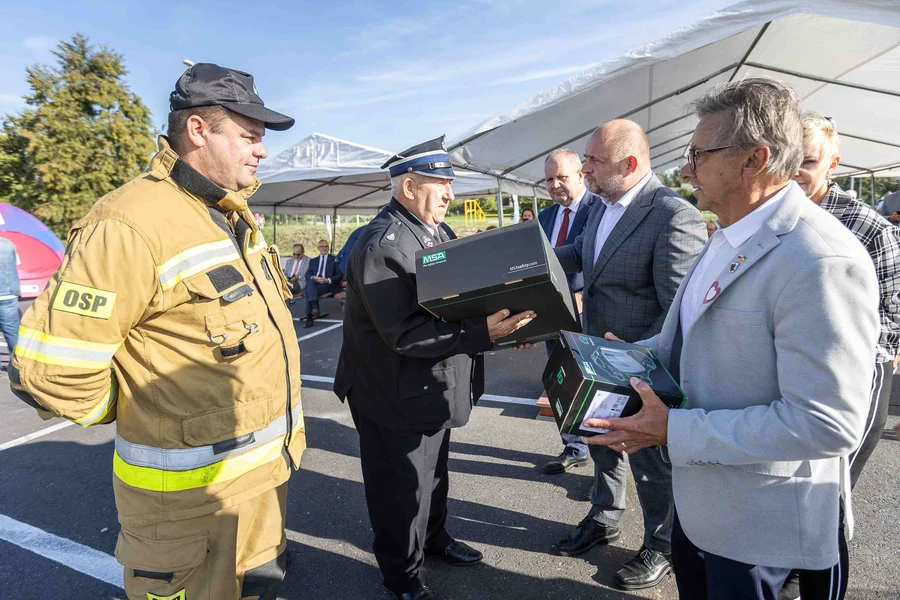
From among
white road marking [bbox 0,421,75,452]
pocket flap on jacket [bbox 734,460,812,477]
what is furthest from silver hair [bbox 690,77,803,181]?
white road marking [bbox 0,421,75,452]

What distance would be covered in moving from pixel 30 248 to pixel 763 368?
12.1m

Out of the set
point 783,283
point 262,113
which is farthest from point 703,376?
point 262,113

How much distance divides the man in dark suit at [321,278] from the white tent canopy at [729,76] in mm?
4093

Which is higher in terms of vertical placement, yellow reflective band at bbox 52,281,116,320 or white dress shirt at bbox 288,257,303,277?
yellow reflective band at bbox 52,281,116,320

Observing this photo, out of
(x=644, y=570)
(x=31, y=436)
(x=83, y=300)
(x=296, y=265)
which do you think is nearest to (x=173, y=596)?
(x=83, y=300)

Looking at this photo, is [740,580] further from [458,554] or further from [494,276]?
[458,554]

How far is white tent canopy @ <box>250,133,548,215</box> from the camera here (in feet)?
28.5

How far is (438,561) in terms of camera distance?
103 inches

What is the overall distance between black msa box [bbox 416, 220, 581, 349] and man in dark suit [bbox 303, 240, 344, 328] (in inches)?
314

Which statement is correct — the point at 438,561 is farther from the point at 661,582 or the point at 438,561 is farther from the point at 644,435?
the point at 644,435

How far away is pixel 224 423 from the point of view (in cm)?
152

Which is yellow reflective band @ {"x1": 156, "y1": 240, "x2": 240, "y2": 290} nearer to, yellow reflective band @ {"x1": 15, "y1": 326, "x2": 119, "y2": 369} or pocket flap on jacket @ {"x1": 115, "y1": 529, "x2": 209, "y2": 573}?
yellow reflective band @ {"x1": 15, "y1": 326, "x2": 119, "y2": 369}

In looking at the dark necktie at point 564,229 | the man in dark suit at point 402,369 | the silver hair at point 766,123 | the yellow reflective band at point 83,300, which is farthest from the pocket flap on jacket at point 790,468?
the dark necktie at point 564,229

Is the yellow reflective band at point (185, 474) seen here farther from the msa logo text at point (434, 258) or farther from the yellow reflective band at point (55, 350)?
the msa logo text at point (434, 258)
